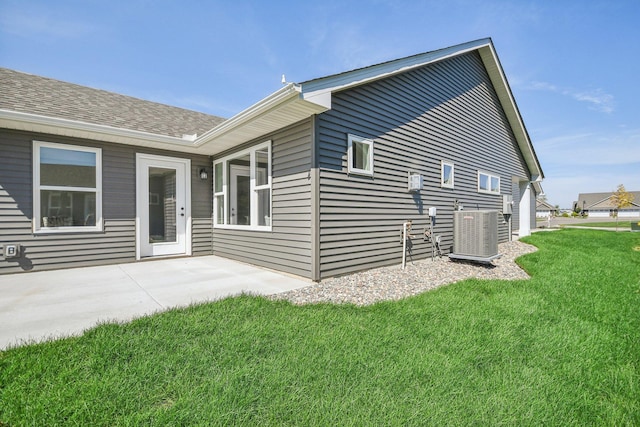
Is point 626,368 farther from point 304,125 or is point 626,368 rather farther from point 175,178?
point 175,178

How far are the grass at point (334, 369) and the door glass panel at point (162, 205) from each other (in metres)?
4.24

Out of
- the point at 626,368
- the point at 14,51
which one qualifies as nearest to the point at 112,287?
the point at 626,368

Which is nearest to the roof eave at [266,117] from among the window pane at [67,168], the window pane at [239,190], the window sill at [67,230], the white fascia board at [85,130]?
the window pane at [239,190]

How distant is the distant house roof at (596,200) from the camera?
174ft

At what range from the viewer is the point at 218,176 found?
7113mm

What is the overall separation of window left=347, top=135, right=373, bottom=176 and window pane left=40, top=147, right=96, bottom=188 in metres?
5.14

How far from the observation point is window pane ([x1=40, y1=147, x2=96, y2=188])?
5277 millimetres

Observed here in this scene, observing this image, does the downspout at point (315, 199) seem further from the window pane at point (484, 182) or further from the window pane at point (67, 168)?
the window pane at point (484, 182)

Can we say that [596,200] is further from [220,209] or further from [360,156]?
[220,209]

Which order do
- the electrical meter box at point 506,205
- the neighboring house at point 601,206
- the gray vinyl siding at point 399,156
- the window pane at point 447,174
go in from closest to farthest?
the gray vinyl siding at point 399,156 < the window pane at point 447,174 < the electrical meter box at point 506,205 < the neighboring house at point 601,206

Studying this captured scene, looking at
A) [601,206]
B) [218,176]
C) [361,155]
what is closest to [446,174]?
[361,155]

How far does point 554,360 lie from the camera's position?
229 centimetres

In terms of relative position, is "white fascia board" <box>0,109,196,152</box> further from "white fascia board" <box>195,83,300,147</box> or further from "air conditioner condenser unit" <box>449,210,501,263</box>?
"air conditioner condenser unit" <box>449,210,501,263</box>

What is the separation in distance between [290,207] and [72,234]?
433 cm
